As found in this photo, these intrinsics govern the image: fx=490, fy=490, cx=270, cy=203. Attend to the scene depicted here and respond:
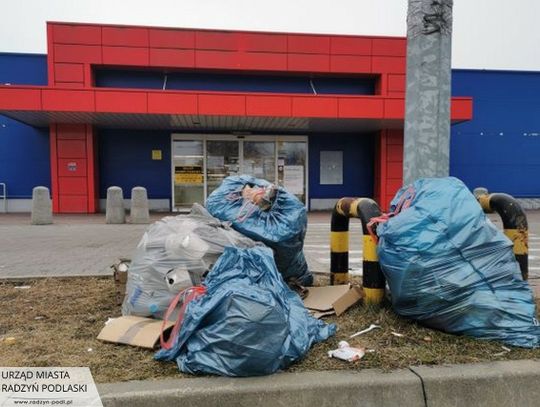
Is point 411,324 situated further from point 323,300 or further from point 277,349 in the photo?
point 277,349

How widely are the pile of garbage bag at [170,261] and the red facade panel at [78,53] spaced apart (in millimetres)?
13780

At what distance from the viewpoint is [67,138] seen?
16.0 metres

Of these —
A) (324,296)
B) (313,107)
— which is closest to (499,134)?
(313,107)

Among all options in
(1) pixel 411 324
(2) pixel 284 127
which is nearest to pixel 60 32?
(2) pixel 284 127

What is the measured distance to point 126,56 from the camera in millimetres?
16203

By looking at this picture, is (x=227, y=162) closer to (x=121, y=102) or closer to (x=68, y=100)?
(x=121, y=102)

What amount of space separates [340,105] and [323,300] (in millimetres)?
11431

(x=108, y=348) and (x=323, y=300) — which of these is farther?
(x=323, y=300)

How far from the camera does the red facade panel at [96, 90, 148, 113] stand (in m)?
14.1

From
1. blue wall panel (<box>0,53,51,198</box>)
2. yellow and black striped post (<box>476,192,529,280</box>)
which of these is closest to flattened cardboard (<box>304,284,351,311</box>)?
yellow and black striped post (<box>476,192,529,280</box>)

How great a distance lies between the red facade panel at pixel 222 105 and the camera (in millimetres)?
14469

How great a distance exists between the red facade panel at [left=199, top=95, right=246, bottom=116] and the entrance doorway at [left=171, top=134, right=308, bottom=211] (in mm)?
3036

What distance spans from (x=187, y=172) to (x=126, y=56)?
4.37 m

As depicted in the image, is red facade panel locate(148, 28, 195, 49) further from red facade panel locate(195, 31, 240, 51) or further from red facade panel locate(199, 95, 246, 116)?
red facade panel locate(199, 95, 246, 116)
